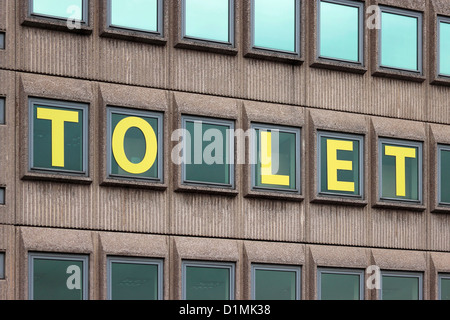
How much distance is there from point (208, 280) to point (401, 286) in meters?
4.62

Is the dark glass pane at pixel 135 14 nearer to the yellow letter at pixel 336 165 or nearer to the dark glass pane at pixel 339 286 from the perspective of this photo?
the yellow letter at pixel 336 165

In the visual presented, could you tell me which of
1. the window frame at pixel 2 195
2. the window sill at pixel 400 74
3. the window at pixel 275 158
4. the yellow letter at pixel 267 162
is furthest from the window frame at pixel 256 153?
the window frame at pixel 2 195

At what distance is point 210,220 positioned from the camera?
996 inches

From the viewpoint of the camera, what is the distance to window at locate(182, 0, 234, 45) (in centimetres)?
2572

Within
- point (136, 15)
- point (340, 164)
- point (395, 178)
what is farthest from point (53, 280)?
point (395, 178)

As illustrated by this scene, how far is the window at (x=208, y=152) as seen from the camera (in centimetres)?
2536

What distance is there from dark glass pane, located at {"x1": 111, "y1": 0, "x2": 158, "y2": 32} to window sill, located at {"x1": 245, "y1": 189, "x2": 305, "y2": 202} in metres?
3.90

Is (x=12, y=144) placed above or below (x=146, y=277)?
above

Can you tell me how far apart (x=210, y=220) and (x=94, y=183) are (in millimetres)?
2552
